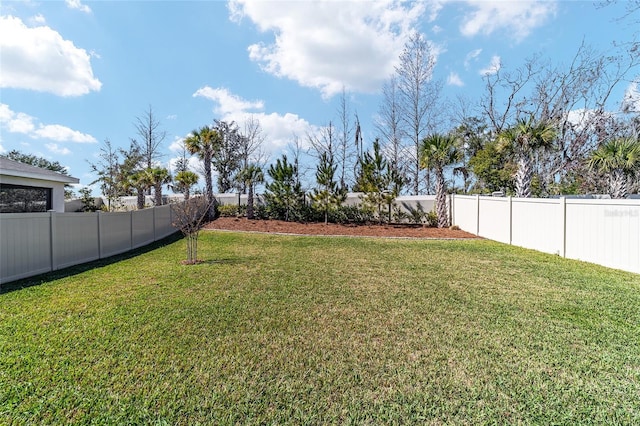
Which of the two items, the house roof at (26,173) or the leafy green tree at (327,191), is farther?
the leafy green tree at (327,191)

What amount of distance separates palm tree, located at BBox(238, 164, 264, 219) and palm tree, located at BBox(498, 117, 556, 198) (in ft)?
36.9

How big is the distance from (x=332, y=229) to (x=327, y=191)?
2272mm

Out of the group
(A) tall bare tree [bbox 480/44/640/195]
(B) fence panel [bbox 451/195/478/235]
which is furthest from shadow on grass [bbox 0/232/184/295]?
(A) tall bare tree [bbox 480/44/640/195]

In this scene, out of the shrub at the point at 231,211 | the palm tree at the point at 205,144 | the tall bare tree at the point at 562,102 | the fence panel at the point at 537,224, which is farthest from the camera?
the tall bare tree at the point at 562,102

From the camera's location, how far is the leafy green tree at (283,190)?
14859 mm

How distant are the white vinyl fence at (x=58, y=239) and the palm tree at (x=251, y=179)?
6068mm

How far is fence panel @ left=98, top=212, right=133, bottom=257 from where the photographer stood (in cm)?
778

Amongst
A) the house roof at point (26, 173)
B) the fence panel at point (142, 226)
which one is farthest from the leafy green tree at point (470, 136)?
the house roof at point (26, 173)

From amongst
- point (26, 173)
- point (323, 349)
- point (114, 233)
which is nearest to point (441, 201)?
point (323, 349)

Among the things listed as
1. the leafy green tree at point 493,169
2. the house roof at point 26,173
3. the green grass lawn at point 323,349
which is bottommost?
the green grass lawn at point 323,349

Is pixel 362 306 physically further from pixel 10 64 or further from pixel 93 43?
pixel 10 64

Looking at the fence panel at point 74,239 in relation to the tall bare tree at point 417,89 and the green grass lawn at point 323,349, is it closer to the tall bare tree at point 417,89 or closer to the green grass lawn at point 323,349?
the green grass lawn at point 323,349

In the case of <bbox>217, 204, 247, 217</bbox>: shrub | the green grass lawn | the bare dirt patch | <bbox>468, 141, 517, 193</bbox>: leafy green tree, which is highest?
<bbox>468, 141, 517, 193</bbox>: leafy green tree

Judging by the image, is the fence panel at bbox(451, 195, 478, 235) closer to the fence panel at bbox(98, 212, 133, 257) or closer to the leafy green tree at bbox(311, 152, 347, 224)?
the leafy green tree at bbox(311, 152, 347, 224)
